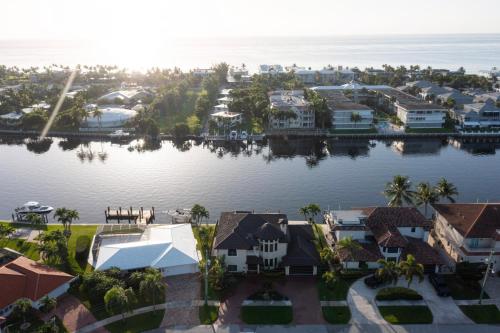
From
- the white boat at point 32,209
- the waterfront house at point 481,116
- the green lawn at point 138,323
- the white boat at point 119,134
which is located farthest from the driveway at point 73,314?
the waterfront house at point 481,116

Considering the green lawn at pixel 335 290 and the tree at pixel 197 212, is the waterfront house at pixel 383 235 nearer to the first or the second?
the green lawn at pixel 335 290

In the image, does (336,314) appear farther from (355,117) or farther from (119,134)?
(119,134)

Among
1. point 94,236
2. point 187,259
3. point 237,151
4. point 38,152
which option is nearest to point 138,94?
point 38,152

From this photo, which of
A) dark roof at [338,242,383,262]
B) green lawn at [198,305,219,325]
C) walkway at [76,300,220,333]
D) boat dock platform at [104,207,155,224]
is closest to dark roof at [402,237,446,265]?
dark roof at [338,242,383,262]

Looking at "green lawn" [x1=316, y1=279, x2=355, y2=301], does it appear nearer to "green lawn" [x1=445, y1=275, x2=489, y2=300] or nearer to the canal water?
"green lawn" [x1=445, y1=275, x2=489, y2=300]

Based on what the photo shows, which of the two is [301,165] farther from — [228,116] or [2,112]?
[2,112]

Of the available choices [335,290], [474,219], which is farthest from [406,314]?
[474,219]
